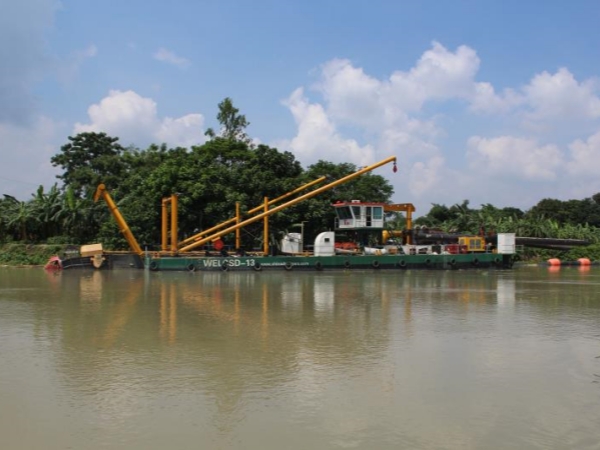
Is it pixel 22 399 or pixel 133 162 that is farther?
pixel 133 162

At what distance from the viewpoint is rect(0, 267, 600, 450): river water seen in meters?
4.65

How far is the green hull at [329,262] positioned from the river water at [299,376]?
1196 cm

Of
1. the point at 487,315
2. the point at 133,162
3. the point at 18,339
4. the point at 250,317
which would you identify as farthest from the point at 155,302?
the point at 133,162

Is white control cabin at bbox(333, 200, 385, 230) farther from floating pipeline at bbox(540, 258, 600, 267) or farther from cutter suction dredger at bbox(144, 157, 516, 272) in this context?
floating pipeline at bbox(540, 258, 600, 267)

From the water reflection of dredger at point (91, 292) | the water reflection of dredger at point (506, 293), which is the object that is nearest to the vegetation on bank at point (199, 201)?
the water reflection of dredger at point (91, 292)

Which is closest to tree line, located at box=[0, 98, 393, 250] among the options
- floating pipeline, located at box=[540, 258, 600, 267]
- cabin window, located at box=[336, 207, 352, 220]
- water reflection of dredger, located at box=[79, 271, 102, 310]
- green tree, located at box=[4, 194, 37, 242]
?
green tree, located at box=[4, 194, 37, 242]

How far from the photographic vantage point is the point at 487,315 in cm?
1152

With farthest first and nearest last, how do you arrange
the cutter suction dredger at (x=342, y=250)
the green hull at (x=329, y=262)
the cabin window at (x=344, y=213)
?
1. the cabin window at (x=344, y=213)
2. the cutter suction dredger at (x=342, y=250)
3. the green hull at (x=329, y=262)

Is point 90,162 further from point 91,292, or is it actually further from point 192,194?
point 91,292

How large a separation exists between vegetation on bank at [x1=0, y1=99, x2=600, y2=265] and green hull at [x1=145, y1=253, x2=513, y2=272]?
4369 mm

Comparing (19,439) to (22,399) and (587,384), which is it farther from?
(587,384)

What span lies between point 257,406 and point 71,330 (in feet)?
17.8

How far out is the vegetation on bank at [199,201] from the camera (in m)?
31.4

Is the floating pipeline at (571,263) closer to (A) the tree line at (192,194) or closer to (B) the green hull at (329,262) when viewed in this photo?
(B) the green hull at (329,262)
